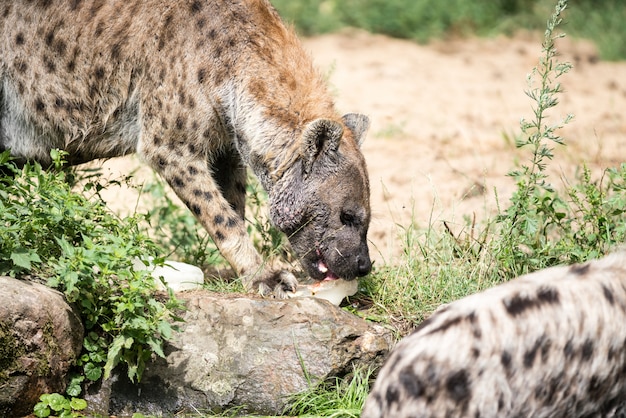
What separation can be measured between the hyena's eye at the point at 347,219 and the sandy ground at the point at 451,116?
0.53 m

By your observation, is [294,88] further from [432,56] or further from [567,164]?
[432,56]

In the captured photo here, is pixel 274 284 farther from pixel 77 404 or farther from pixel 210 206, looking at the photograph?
pixel 77 404

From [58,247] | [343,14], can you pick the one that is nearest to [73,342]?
[58,247]

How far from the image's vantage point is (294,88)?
5.78 metres

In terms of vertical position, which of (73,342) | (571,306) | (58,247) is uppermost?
(571,306)

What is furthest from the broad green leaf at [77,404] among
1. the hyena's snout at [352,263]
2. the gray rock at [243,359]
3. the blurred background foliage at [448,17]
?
the blurred background foliage at [448,17]

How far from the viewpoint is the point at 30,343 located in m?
4.39

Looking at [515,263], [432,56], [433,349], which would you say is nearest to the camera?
[433,349]

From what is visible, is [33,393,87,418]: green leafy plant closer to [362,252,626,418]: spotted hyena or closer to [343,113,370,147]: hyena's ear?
[362,252,626,418]: spotted hyena

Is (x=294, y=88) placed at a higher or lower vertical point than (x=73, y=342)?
higher

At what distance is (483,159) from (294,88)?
302 centimetres

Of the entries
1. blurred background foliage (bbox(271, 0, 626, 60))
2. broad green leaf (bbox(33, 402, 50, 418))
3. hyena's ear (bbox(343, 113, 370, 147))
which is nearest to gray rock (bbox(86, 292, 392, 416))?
broad green leaf (bbox(33, 402, 50, 418))

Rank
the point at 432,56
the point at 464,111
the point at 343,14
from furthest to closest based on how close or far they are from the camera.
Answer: the point at 343,14
the point at 432,56
the point at 464,111

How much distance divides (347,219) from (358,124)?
0.73m
